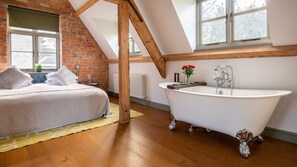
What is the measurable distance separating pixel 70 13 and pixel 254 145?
516cm

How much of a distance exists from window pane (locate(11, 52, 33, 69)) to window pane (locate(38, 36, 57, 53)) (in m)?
0.31

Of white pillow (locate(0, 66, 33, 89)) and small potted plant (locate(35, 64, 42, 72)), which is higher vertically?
small potted plant (locate(35, 64, 42, 72))

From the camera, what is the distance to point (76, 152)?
6.53 ft

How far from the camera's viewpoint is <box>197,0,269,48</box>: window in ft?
8.29

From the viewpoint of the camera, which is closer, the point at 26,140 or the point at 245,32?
the point at 26,140

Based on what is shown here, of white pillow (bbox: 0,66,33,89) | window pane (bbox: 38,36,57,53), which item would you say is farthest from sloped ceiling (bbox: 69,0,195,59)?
white pillow (bbox: 0,66,33,89)

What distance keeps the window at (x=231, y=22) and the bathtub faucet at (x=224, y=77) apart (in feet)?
1.36

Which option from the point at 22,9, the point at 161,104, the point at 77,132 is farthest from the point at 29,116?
the point at 22,9

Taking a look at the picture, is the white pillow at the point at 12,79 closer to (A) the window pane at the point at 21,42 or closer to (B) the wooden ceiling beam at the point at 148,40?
(A) the window pane at the point at 21,42

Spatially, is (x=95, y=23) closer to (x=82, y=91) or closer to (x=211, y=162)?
(x=82, y=91)

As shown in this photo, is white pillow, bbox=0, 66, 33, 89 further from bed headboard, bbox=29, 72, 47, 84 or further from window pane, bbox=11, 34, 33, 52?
window pane, bbox=11, 34, 33, 52

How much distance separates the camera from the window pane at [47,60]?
464 cm

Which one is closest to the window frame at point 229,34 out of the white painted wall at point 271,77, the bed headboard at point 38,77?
the white painted wall at point 271,77

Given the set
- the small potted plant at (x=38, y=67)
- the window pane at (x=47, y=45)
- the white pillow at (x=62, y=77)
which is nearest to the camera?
the white pillow at (x=62, y=77)
